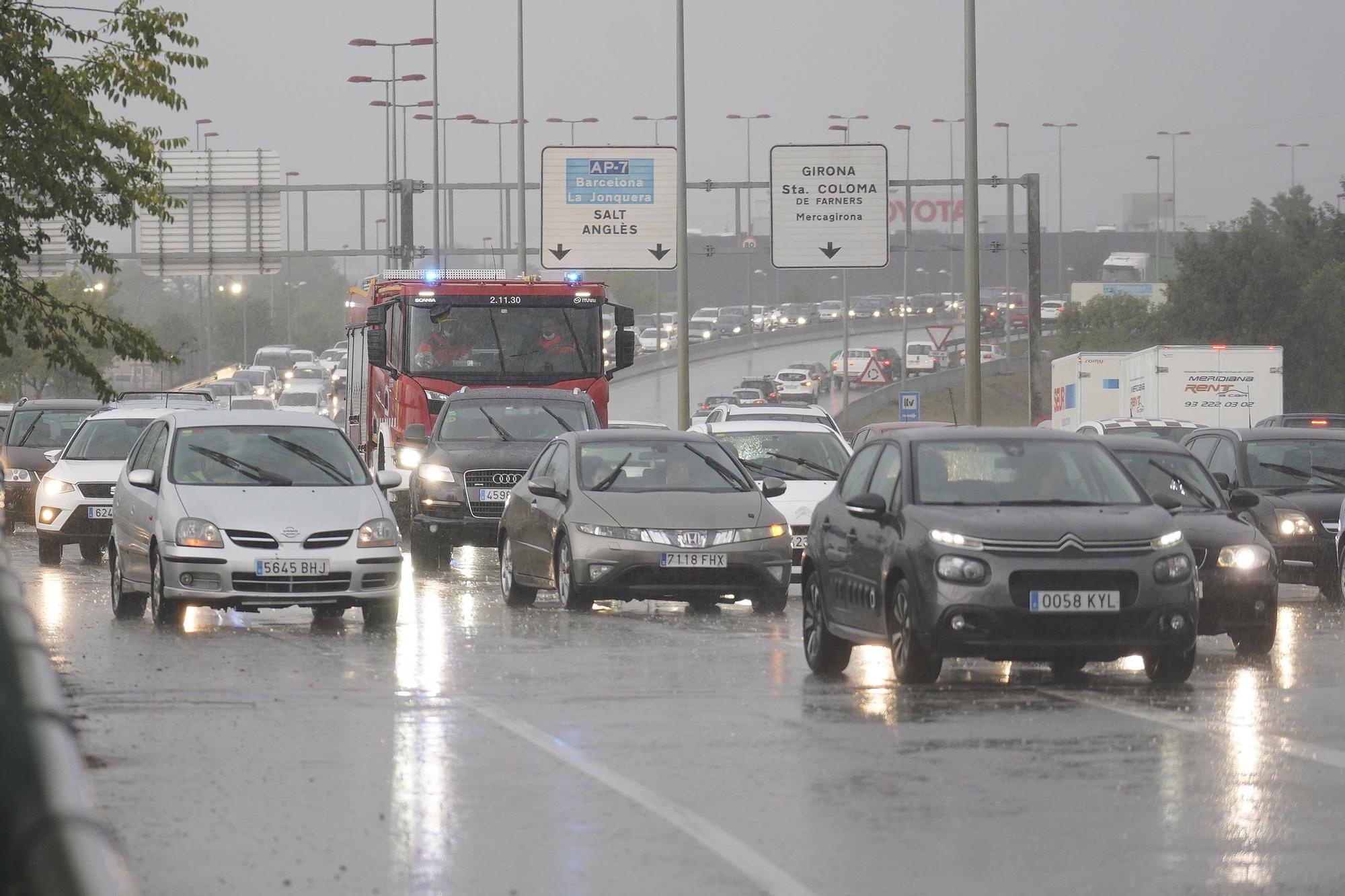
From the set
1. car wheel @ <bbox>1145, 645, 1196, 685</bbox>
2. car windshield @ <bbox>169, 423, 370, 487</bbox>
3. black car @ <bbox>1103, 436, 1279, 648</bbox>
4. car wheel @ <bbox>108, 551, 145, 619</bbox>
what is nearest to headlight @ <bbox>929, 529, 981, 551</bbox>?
car wheel @ <bbox>1145, 645, 1196, 685</bbox>

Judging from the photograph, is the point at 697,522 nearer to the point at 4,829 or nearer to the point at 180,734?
the point at 180,734

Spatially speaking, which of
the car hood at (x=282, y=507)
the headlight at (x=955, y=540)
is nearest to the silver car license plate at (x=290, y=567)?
the car hood at (x=282, y=507)

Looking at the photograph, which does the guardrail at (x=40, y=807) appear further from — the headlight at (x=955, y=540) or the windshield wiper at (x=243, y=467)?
the windshield wiper at (x=243, y=467)

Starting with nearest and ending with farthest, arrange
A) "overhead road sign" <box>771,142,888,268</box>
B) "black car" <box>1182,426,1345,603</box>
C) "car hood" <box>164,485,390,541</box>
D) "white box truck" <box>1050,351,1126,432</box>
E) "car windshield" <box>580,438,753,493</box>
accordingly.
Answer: "car hood" <box>164,485,390,541</box>, "car windshield" <box>580,438,753,493</box>, "black car" <box>1182,426,1345,603</box>, "overhead road sign" <box>771,142,888,268</box>, "white box truck" <box>1050,351,1126,432</box>

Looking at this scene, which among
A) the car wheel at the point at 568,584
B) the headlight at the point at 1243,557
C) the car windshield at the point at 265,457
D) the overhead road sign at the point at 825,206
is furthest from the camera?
the overhead road sign at the point at 825,206

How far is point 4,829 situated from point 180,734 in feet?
27.6

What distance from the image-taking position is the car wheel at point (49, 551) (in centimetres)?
2350

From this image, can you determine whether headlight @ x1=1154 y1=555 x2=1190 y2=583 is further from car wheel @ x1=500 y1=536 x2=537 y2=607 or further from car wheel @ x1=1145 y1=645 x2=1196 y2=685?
car wheel @ x1=500 y1=536 x2=537 y2=607

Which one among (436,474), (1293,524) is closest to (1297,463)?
(1293,524)

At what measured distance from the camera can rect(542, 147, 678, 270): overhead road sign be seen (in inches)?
1545

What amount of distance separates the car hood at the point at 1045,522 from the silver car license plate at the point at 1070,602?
0.30 m

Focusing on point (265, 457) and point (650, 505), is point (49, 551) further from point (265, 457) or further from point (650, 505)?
point (650, 505)

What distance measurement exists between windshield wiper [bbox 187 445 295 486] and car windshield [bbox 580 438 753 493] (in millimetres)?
2618

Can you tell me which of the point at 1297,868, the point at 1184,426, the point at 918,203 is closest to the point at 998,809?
the point at 1297,868
